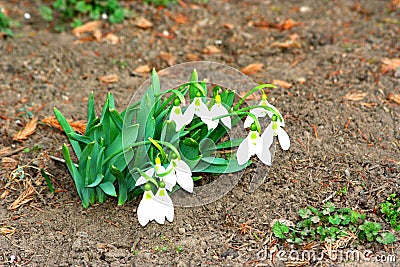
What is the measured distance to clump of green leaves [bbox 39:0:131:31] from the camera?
427cm

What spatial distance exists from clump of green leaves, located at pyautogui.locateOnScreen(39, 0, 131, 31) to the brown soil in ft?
0.29

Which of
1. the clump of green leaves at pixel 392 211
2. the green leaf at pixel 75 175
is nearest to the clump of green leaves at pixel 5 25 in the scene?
the green leaf at pixel 75 175

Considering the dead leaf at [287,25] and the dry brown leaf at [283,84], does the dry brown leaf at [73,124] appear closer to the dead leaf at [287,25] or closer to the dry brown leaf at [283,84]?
the dry brown leaf at [283,84]

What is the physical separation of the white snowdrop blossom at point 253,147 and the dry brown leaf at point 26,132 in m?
1.38

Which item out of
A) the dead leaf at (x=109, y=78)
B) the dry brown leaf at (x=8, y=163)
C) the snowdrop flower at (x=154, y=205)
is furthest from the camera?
the dead leaf at (x=109, y=78)

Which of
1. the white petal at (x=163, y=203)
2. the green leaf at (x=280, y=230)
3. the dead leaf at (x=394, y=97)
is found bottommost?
the green leaf at (x=280, y=230)

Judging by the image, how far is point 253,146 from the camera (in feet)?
7.68

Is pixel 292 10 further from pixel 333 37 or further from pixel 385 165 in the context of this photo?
pixel 385 165

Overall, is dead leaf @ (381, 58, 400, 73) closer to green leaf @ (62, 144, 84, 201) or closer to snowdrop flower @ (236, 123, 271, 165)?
snowdrop flower @ (236, 123, 271, 165)

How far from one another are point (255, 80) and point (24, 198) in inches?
66.1

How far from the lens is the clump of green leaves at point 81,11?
4273mm

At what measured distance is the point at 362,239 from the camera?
2525 mm

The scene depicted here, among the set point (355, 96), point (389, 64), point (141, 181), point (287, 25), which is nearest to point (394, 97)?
point (355, 96)

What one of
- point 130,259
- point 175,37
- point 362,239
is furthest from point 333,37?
point 130,259
